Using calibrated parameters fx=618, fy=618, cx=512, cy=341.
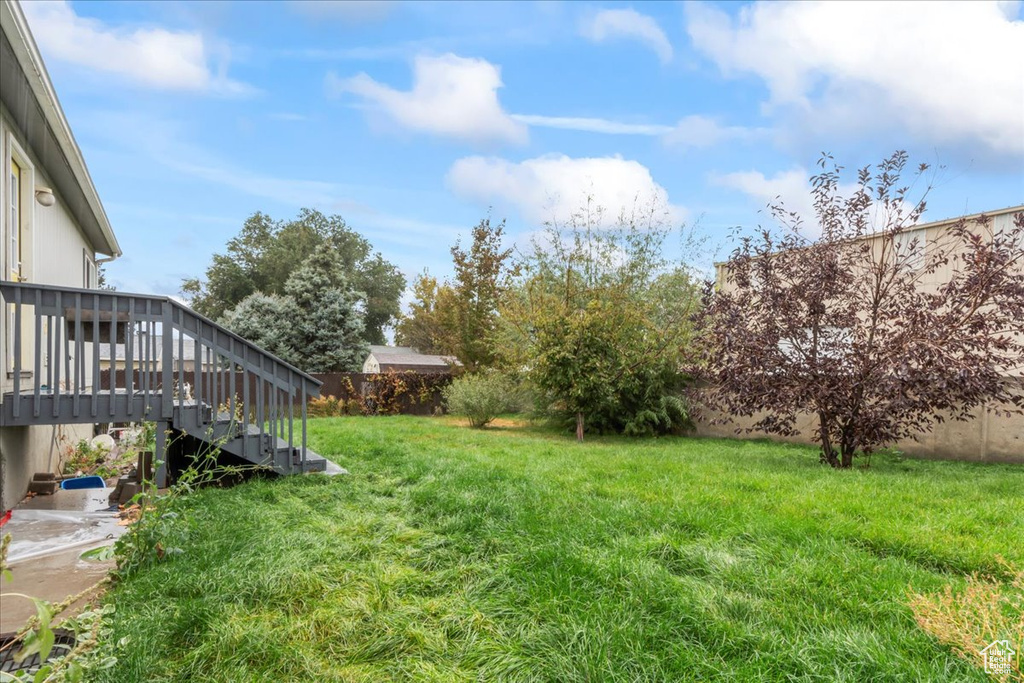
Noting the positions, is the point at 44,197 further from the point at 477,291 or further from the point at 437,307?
the point at 437,307

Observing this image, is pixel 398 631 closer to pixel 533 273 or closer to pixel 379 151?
pixel 379 151

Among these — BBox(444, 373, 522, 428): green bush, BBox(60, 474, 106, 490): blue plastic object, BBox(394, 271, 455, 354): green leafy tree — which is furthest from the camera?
BBox(394, 271, 455, 354): green leafy tree

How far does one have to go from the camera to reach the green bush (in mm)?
12867

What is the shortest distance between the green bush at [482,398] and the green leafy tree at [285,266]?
19.7 m

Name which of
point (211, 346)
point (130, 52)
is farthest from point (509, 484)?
point (130, 52)

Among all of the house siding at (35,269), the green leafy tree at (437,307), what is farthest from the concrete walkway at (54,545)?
the green leafy tree at (437,307)

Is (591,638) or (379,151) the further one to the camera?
(379,151)

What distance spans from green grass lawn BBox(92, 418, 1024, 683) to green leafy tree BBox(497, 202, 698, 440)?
527 centimetres

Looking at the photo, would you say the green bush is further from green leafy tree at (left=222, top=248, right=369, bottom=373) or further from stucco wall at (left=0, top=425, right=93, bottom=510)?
green leafy tree at (left=222, top=248, right=369, bottom=373)

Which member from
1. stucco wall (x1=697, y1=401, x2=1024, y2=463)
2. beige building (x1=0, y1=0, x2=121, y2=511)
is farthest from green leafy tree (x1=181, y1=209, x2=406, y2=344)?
stucco wall (x1=697, y1=401, x2=1024, y2=463)

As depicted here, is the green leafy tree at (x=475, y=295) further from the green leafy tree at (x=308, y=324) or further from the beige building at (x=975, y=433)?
the beige building at (x=975, y=433)

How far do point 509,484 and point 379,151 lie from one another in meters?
8.59

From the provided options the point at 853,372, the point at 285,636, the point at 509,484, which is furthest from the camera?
the point at 853,372

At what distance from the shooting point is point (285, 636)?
9.40 feet
